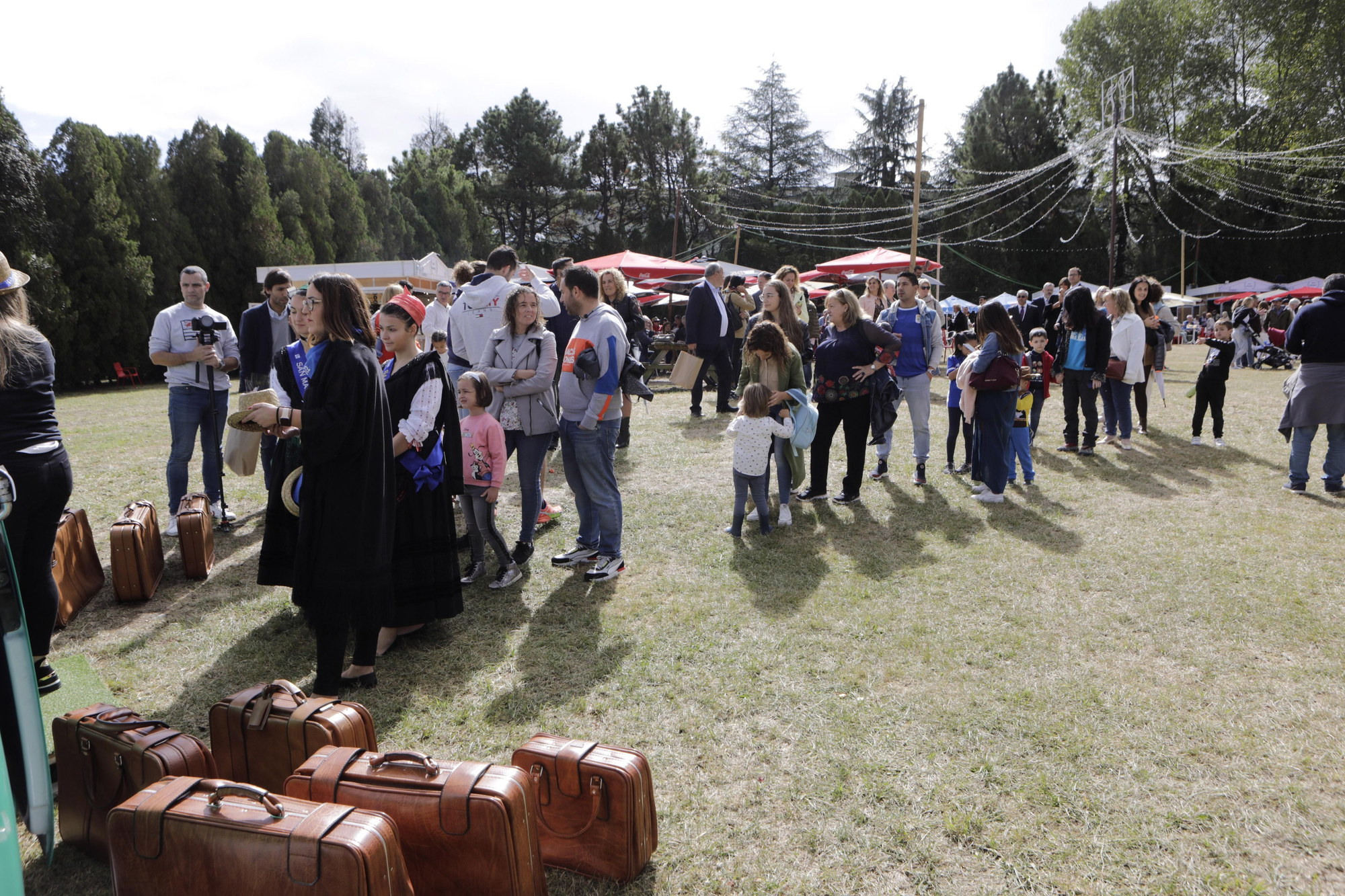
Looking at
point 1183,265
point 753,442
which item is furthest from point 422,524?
point 1183,265

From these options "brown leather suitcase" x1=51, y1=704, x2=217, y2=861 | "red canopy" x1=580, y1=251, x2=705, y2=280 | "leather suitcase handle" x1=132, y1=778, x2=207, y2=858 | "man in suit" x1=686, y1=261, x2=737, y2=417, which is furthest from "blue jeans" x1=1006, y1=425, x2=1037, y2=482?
"red canopy" x1=580, y1=251, x2=705, y2=280

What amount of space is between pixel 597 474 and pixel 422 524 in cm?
128

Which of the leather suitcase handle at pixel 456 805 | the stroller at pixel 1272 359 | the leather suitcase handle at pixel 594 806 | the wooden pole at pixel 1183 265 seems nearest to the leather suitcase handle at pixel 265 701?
the leather suitcase handle at pixel 456 805

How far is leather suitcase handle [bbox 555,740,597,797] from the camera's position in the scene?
2.40 metres

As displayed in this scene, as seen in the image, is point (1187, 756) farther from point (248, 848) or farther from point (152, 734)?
point (152, 734)

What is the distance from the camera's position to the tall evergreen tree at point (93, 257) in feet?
60.3

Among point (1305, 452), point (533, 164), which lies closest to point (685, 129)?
point (533, 164)

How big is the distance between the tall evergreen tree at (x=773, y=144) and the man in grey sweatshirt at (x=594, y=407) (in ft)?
160

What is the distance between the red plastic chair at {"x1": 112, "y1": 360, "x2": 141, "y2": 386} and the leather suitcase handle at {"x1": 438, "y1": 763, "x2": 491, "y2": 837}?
21.6m

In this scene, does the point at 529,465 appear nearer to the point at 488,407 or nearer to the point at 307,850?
the point at 488,407

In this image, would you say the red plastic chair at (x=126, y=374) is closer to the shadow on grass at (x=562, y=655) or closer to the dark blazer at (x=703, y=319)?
the dark blazer at (x=703, y=319)

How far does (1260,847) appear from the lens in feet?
8.36

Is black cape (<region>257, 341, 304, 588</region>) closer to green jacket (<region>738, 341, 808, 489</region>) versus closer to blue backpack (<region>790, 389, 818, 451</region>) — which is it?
green jacket (<region>738, 341, 808, 489</region>)

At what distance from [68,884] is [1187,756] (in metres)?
3.90
